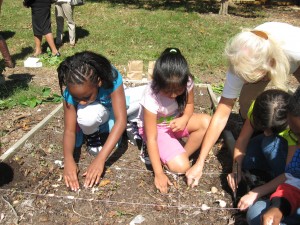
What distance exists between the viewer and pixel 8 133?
360cm

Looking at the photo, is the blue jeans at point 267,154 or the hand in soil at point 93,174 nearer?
the blue jeans at point 267,154

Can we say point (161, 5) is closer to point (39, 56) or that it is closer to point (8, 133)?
point (39, 56)

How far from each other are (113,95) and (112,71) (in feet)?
0.62

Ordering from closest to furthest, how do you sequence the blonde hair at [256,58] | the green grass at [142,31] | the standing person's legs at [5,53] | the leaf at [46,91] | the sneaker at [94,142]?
the blonde hair at [256,58]
the sneaker at [94,142]
the leaf at [46,91]
the standing person's legs at [5,53]
the green grass at [142,31]

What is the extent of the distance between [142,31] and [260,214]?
593 cm

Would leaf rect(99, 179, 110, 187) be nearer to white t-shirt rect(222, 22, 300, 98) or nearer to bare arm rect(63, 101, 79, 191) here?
bare arm rect(63, 101, 79, 191)

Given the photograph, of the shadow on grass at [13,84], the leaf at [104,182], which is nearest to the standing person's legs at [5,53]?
the shadow on grass at [13,84]

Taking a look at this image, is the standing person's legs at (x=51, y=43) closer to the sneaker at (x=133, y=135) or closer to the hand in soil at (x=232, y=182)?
the sneaker at (x=133, y=135)

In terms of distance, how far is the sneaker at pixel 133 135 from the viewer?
339 cm

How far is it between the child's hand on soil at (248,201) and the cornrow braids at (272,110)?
0.47 meters

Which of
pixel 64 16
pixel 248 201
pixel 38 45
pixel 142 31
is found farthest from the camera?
pixel 142 31

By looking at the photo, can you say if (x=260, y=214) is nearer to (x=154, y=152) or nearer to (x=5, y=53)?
(x=154, y=152)

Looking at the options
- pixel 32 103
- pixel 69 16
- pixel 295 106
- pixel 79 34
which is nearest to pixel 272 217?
pixel 295 106

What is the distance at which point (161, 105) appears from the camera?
2.90 meters
